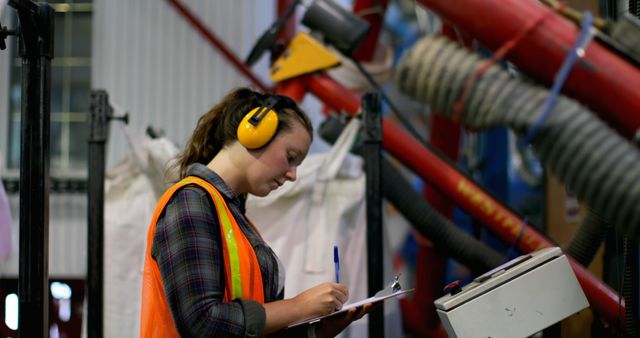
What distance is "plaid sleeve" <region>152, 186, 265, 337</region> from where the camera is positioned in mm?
1185

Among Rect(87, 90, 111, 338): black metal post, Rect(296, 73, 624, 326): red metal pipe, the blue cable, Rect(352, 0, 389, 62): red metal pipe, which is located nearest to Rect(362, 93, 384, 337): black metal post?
Rect(296, 73, 624, 326): red metal pipe

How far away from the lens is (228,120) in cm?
141

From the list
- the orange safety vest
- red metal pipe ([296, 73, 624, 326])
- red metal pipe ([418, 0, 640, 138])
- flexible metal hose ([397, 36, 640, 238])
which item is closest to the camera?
flexible metal hose ([397, 36, 640, 238])

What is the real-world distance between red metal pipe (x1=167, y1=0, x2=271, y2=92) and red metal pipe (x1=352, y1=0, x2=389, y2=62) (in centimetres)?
62

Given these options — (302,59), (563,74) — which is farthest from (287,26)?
(563,74)

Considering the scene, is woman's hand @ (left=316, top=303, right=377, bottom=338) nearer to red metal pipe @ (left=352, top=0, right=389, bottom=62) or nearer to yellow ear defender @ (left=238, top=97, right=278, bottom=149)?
yellow ear defender @ (left=238, top=97, right=278, bottom=149)

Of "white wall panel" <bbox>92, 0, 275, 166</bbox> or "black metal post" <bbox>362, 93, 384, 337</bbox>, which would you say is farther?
"white wall panel" <bbox>92, 0, 275, 166</bbox>

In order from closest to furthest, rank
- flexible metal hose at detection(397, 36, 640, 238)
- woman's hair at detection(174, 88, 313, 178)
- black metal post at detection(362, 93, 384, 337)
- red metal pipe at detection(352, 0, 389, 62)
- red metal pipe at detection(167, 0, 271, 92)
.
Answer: flexible metal hose at detection(397, 36, 640, 238)
woman's hair at detection(174, 88, 313, 178)
black metal post at detection(362, 93, 384, 337)
red metal pipe at detection(352, 0, 389, 62)
red metal pipe at detection(167, 0, 271, 92)

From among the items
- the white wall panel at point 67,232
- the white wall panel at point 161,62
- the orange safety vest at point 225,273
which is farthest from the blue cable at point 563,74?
the white wall panel at point 67,232

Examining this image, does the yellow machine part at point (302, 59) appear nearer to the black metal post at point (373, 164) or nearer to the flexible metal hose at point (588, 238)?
the black metal post at point (373, 164)

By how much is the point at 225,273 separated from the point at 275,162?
23 cm

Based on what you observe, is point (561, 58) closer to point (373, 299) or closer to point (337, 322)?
point (373, 299)

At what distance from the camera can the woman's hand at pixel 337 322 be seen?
1419mm

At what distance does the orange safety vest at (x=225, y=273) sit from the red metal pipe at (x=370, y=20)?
246cm
